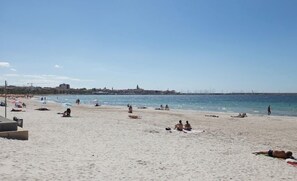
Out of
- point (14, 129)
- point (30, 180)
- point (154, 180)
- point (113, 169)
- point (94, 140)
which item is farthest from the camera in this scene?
point (94, 140)

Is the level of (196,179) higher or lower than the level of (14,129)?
lower

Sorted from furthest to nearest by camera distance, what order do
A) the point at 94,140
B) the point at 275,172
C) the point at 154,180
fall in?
the point at 94,140, the point at 275,172, the point at 154,180

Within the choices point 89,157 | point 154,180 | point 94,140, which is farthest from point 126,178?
point 94,140

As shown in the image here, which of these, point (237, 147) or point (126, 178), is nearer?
point (126, 178)

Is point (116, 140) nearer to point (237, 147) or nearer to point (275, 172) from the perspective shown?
point (237, 147)

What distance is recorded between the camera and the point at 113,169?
9.93m

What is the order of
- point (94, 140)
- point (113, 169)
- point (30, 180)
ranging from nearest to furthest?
point (30, 180)
point (113, 169)
point (94, 140)

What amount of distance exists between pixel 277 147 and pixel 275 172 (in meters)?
6.64

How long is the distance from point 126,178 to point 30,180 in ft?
7.77

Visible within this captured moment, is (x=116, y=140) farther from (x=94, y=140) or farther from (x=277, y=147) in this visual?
(x=277, y=147)

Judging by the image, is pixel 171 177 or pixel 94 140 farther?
pixel 94 140

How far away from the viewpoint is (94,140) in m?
15.2

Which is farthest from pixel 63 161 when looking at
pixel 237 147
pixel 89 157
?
pixel 237 147

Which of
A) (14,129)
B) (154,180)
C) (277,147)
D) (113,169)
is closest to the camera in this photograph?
(154,180)
